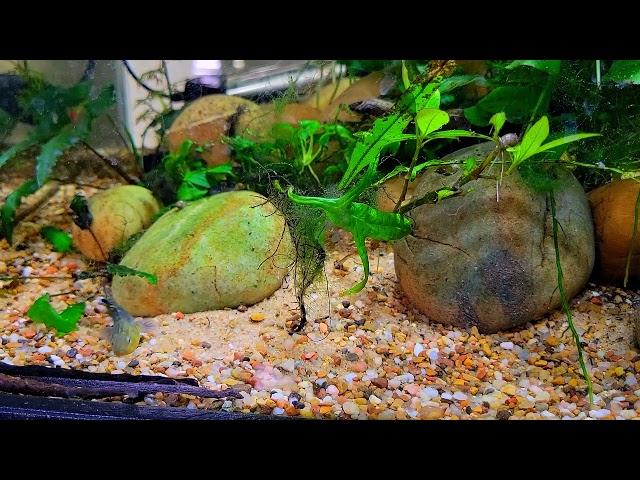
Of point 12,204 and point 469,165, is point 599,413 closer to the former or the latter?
point 469,165

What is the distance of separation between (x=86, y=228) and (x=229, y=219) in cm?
86

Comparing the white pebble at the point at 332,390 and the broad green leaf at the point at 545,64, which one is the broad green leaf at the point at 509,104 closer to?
the broad green leaf at the point at 545,64

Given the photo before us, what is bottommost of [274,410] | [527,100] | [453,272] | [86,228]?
[274,410]

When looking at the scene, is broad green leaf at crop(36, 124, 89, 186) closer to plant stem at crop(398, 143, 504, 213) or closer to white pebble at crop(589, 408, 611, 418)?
plant stem at crop(398, 143, 504, 213)

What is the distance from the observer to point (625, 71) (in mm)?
2047

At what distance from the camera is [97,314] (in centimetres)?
238

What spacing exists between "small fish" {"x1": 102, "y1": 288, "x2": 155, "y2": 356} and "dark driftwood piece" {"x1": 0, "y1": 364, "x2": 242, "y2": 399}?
0.29 metres

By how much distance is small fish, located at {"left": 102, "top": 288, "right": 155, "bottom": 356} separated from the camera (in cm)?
204

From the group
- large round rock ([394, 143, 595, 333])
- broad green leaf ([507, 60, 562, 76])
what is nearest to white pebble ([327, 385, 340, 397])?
large round rock ([394, 143, 595, 333])

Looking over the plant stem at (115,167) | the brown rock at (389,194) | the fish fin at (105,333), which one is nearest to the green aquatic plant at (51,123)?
the plant stem at (115,167)

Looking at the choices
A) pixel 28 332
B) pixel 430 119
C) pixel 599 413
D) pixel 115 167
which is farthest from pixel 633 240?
pixel 115 167
